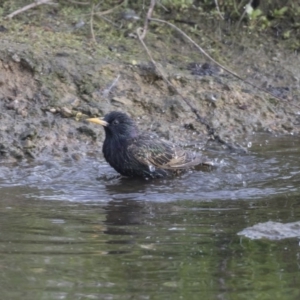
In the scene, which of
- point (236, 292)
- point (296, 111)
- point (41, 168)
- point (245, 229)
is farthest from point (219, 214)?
point (296, 111)

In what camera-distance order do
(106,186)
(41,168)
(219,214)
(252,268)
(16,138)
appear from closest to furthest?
(252,268)
(219,214)
(106,186)
(41,168)
(16,138)

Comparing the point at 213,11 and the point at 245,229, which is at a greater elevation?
the point at 213,11

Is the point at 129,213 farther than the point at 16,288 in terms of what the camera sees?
Yes

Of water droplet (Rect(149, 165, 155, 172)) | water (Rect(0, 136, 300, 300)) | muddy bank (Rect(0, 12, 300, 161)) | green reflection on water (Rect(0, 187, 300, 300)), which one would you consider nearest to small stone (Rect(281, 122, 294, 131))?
muddy bank (Rect(0, 12, 300, 161))

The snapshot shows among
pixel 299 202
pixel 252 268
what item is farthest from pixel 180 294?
pixel 299 202

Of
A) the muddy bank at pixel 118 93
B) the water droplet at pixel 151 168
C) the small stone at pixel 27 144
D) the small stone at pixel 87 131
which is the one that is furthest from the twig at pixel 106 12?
the water droplet at pixel 151 168

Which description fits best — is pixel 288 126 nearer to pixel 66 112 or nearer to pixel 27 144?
pixel 66 112

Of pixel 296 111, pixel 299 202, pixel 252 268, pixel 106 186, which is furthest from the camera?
pixel 296 111

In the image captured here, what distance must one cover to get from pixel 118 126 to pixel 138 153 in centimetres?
39

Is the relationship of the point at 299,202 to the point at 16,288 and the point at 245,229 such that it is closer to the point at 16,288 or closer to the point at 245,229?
the point at 245,229

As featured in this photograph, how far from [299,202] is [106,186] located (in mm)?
1999

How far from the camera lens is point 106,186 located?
868 centimetres

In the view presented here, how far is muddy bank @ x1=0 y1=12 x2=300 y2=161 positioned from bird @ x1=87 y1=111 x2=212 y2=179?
0.65 m

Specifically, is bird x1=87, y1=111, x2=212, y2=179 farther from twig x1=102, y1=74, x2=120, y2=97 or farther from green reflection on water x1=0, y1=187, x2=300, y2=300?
twig x1=102, y1=74, x2=120, y2=97
